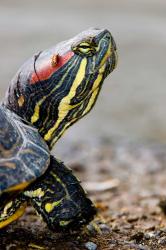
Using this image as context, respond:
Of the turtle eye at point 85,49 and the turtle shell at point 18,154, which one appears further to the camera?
the turtle eye at point 85,49

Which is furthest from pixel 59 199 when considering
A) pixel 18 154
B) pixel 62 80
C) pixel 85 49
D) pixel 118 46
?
pixel 118 46

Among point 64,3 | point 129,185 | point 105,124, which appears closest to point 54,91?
point 129,185

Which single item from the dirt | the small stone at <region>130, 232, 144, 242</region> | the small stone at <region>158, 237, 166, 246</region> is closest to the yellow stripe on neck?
the dirt

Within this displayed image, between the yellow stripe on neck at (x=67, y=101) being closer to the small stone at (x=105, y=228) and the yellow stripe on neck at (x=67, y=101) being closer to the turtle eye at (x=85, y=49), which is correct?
the turtle eye at (x=85, y=49)

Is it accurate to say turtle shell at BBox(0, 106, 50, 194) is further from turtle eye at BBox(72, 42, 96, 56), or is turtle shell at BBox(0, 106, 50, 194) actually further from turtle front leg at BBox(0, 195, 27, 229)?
turtle eye at BBox(72, 42, 96, 56)

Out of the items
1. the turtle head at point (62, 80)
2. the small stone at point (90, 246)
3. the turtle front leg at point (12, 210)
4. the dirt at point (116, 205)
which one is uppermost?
the turtle head at point (62, 80)

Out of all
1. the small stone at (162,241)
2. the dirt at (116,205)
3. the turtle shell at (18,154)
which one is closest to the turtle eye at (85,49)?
the turtle shell at (18,154)

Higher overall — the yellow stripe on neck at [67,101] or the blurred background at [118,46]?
the yellow stripe on neck at [67,101]
